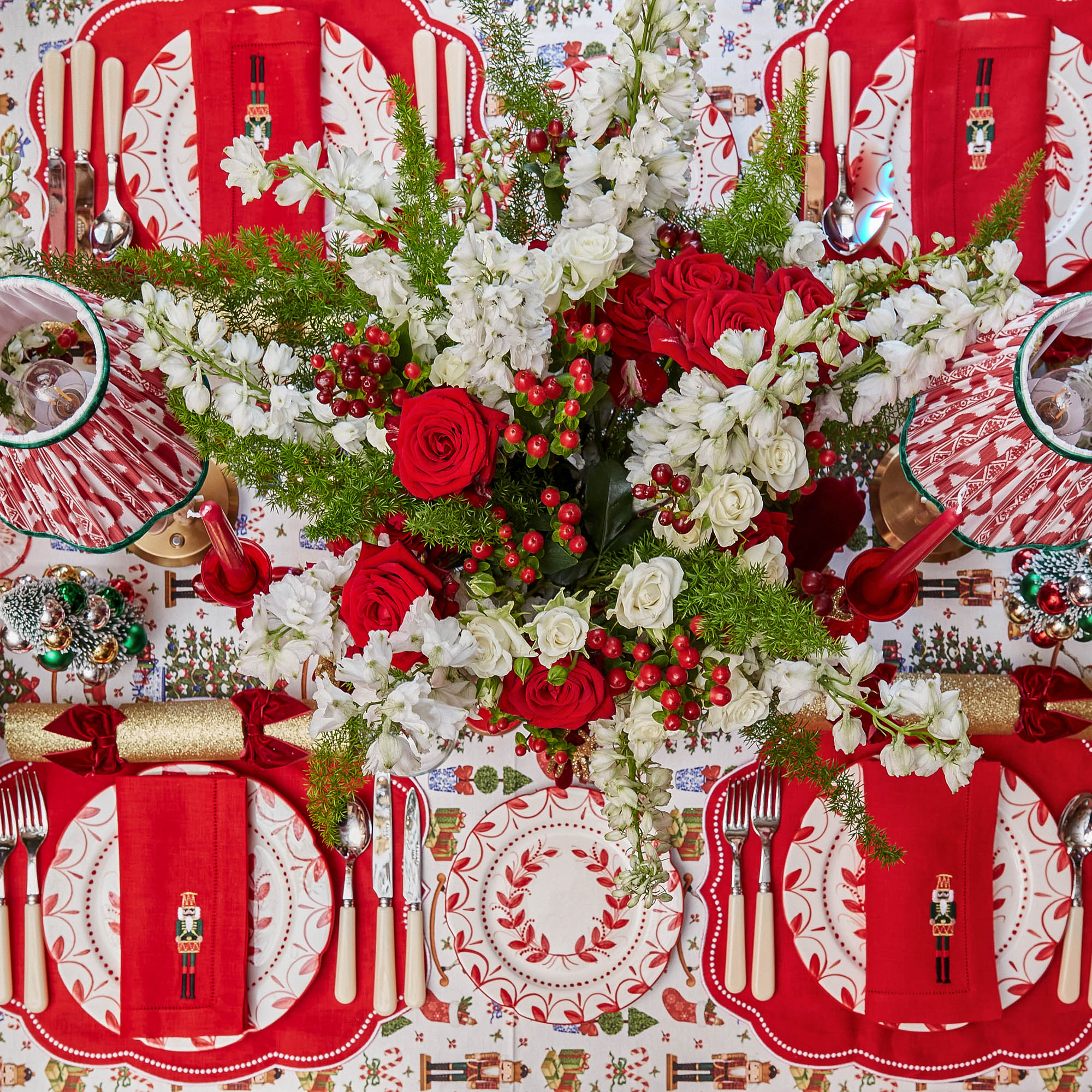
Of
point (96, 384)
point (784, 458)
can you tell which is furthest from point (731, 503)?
point (96, 384)

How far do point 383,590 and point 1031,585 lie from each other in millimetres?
801

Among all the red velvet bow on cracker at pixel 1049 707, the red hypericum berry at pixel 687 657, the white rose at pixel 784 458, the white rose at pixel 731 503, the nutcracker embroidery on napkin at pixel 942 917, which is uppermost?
the white rose at pixel 784 458

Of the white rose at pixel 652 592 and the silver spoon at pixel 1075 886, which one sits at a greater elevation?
the white rose at pixel 652 592

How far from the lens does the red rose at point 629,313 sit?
0.62 m

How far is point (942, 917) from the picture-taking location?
102 centimetres

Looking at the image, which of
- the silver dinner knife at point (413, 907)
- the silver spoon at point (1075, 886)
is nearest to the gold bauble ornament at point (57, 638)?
the silver dinner knife at point (413, 907)

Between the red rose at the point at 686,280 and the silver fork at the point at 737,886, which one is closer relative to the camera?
the red rose at the point at 686,280

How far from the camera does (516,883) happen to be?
41.3 inches

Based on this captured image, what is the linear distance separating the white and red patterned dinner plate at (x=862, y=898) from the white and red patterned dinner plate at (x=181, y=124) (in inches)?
39.7

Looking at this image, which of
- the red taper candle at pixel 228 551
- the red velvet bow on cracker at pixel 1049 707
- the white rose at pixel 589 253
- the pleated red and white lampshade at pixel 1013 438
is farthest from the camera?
the red velvet bow on cracker at pixel 1049 707

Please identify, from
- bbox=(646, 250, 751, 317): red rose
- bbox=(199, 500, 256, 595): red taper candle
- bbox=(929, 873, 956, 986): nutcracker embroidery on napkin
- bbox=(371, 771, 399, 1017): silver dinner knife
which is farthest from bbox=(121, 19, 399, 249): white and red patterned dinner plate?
bbox=(929, 873, 956, 986): nutcracker embroidery on napkin

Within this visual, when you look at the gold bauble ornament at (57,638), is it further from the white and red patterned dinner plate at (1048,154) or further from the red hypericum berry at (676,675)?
the white and red patterned dinner plate at (1048,154)

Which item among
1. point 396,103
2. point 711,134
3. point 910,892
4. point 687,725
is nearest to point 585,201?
point 396,103

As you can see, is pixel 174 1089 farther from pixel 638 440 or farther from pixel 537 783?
pixel 638 440
